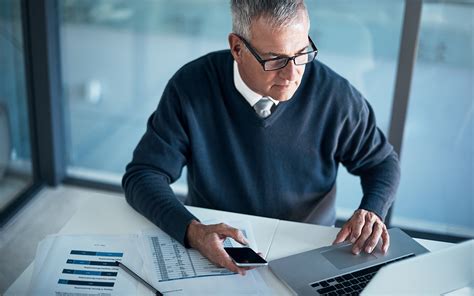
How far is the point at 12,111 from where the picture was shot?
9.92 ft

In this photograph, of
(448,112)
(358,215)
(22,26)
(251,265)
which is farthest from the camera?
(22,26)

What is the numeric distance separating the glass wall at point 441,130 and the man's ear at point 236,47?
112cm

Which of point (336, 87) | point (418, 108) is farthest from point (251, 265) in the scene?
point (418, 108)

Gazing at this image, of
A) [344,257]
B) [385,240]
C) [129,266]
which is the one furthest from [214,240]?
[385,240]

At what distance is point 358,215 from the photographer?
153cm

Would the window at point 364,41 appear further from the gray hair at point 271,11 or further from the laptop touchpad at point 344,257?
the laptop touchpad at point 344,257

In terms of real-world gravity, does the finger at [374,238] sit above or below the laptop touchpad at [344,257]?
above

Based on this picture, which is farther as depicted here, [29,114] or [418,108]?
[29,114]

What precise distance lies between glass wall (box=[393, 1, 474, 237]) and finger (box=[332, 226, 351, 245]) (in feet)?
4.20

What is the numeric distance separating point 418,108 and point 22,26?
5.83ft

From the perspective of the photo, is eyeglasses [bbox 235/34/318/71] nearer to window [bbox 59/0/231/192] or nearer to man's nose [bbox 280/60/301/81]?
man's nose [bbox 280/60/301/81]

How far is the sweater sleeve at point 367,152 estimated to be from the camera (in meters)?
1.75

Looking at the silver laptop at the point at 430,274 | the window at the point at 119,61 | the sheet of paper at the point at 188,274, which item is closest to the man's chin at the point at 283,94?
the sheet of paper at the point at 188,274

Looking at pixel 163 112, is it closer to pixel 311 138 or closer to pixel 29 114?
pixel 311 138
